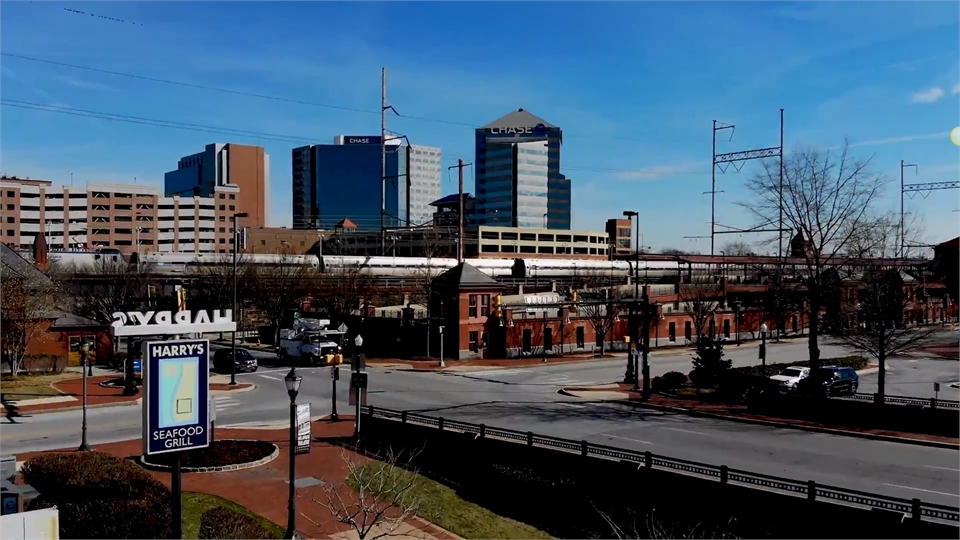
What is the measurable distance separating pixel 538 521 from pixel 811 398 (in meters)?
15.2

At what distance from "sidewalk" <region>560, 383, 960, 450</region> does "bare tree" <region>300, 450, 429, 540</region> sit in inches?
575

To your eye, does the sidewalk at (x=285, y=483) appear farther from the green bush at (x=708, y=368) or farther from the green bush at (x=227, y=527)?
the green bush at (x=708, y=368)

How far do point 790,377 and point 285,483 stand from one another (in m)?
26.5

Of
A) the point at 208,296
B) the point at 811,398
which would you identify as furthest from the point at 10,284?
the point at 811,398

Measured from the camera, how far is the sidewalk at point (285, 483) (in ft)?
56.2

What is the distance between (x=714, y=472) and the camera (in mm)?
19031

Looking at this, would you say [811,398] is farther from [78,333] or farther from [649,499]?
[78,333]

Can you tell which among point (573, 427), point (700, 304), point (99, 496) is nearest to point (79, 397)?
point (99, 496)

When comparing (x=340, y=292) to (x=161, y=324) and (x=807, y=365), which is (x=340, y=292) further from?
(x=161, y=324)

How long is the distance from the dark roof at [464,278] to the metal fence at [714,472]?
2325cm

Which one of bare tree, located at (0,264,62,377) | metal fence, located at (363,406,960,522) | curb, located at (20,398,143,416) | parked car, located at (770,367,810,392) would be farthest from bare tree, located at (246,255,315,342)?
parked car, located at (770,367,810,392)

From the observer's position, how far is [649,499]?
19234 mm

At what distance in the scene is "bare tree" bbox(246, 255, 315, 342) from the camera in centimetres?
6100

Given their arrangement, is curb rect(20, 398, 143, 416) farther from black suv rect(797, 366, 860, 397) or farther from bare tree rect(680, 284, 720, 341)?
bare tree rect(680, 284, 720, 341)
